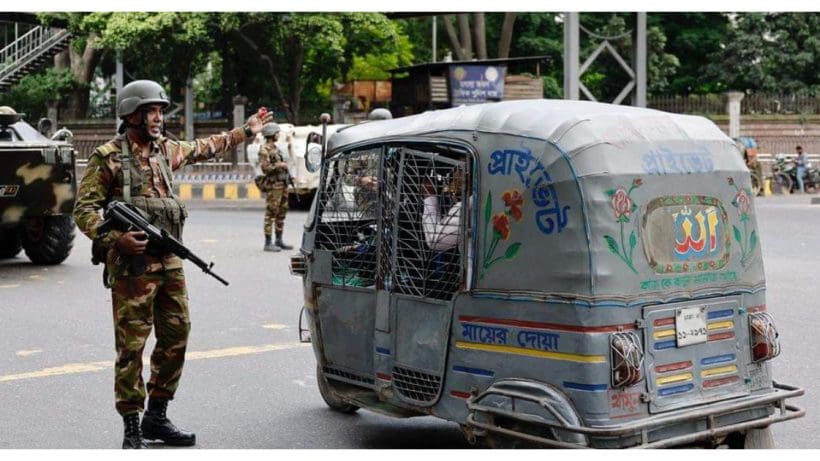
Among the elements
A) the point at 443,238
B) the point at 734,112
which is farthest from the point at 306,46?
the point at 443,238

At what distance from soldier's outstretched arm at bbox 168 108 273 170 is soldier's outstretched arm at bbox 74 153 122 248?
387 millimetres

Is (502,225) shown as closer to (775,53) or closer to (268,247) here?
(268,247)

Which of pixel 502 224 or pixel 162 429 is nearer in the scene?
pixel 502 224

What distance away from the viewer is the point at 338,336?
666 cm

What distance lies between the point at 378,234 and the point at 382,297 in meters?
0.31

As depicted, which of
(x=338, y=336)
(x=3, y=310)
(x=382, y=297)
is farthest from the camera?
(x=3, y=310)

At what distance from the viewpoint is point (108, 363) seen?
8.84 m

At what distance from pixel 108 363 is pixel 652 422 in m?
4.73

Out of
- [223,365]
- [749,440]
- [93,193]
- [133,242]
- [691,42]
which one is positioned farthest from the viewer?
[691,42]

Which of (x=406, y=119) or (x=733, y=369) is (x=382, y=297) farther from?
(x=733, y=369)

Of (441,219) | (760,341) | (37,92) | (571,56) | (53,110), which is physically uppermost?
(37,92)

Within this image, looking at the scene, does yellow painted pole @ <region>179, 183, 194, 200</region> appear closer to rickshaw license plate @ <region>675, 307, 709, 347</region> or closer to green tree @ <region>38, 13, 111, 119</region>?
green tree @ <region>38, 13, 111, 119</region>

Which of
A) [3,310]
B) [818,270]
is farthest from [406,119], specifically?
[818,270]

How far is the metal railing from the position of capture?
43.2 metres
